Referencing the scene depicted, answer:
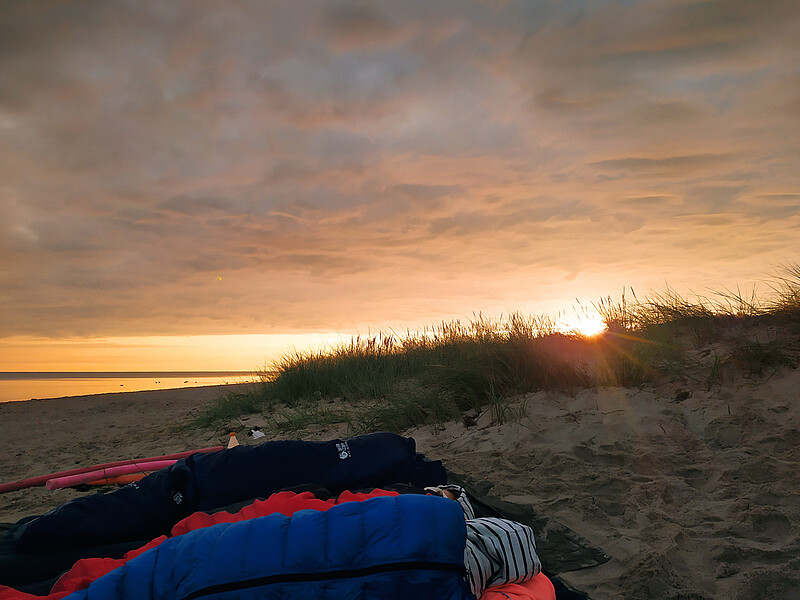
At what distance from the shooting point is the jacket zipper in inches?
65.4

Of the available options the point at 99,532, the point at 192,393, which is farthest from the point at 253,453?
the point at 192,393

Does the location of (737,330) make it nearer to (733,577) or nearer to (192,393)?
(733,577)

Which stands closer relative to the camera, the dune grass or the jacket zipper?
the jacket zipper

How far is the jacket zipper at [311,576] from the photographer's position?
5.45ft


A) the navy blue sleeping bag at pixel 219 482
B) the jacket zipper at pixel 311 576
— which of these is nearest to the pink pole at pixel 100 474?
the navy blue sleeping bag at pixel 219 482

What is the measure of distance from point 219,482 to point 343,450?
2.31ft

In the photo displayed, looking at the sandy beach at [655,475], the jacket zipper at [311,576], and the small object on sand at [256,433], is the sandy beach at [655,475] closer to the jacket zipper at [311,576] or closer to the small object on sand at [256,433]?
the small object on sand at [256,433]

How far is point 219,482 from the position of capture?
2.84m

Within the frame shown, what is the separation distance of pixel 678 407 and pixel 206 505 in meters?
3.92

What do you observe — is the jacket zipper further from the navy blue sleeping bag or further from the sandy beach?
the sandy beach

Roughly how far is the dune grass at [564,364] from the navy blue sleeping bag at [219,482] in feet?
7.16

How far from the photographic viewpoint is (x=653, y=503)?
3.39 metres

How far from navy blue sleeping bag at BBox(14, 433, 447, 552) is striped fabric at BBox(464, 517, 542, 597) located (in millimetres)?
1108

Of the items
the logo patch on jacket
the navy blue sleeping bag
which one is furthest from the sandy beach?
the logo patch on jacket
